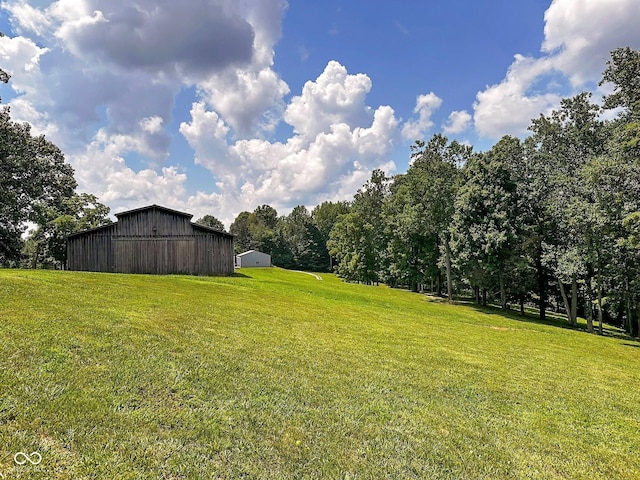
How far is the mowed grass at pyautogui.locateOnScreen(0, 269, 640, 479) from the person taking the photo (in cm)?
433

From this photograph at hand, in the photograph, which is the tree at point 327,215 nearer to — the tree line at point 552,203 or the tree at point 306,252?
the tree at point 306,252

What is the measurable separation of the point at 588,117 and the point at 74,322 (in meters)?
30.0

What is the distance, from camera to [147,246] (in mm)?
30438

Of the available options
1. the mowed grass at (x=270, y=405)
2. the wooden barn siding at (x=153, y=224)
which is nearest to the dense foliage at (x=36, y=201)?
the wooden barn siding at (x=153, y=224)

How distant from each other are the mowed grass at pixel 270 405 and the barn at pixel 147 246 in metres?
20.1

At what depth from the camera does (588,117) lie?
78.0 ft

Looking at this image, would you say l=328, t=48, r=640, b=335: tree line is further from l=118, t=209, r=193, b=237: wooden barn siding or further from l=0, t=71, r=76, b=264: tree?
l=0, t=71, r=76, b=264: tree

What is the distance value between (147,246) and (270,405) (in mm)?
28345

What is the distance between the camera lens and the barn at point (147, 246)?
29906 mm

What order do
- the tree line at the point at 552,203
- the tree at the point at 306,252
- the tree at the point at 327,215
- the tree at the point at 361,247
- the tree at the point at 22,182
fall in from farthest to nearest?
the tree at the point at 327,215 → the tree at the point at 306,252 → the tree at the point at 361,247 → the tree at the point at 22,182 → the tree line at the point at 552,203

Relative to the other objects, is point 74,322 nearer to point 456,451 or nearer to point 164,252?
point 456,451

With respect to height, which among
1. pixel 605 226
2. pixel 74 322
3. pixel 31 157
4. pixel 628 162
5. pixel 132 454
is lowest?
pixel 132 454

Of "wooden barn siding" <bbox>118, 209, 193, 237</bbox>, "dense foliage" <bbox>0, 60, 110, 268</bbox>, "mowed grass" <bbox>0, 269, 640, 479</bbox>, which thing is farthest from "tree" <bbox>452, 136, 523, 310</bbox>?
"dense foliage" <bbox>0, 60, 110, 268</bbox>

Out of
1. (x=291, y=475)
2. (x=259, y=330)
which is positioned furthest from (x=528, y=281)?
(x=291, y=475)
